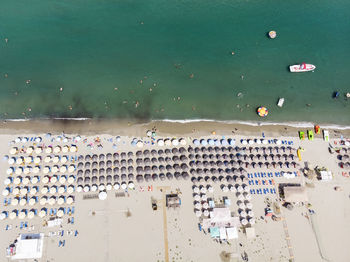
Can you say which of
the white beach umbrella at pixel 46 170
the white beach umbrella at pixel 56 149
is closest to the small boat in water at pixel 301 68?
the white beach umbrella at pixel 56 149

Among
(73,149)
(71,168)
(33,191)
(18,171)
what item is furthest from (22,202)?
(73,149)

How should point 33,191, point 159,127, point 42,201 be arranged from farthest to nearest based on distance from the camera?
point 159,127
point 33,191
point 42,201

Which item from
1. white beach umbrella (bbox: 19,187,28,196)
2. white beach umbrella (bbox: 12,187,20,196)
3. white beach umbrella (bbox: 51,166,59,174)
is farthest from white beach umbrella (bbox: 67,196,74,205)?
white beach umbrella (bbox: 12,187,20,196)

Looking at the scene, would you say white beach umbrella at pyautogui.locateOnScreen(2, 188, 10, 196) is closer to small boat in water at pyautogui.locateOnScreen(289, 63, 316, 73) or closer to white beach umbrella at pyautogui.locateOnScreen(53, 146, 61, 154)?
white beach umbrella at pyautogui.locateOnScreen(53, 146, 61, 154)

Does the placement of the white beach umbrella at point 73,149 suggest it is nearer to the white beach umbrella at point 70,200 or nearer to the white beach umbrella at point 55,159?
the white beach umbrella at point 55,159

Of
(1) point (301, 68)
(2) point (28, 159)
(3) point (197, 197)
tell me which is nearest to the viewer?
(3) point (197, 197)

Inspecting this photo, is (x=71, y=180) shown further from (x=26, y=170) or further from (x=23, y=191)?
(x=26, y=170)

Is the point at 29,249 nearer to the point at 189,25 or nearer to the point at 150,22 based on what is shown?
the point at 150,22
